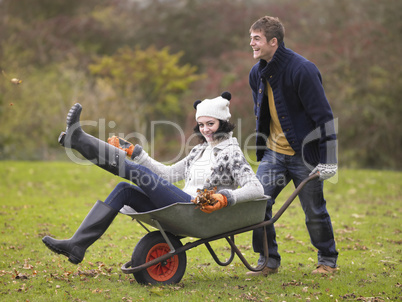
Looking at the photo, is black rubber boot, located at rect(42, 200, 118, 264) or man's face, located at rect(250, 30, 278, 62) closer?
black rubber boot, located at rect(42, 200, 118, 264)

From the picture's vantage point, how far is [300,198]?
387 centimetres

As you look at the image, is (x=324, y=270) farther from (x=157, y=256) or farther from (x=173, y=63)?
(x=173, y=63)

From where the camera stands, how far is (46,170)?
1087cm

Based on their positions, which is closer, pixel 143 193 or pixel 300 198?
pixel 143 193

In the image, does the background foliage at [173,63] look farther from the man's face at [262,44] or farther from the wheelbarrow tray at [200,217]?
the wheelbarrow tray at [200,217]

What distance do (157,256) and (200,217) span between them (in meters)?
0.50

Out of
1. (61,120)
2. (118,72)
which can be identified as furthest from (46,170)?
(118,72)

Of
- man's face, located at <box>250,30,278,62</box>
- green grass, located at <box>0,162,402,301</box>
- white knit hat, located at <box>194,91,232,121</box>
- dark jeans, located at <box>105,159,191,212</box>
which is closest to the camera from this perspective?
dark jeans, located at <box>105,159,191,212</box>

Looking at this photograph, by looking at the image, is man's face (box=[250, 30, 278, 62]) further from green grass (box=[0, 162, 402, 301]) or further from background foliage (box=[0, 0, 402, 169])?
background foliage (box=[0, 0, 402, 169])

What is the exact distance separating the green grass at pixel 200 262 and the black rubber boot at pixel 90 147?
0.90m

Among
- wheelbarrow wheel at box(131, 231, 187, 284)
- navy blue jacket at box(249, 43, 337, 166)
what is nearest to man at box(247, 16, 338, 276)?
navy blue jacket at box(249, 43, 337, 166)

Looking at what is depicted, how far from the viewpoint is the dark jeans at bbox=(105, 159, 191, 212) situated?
312 centimetres

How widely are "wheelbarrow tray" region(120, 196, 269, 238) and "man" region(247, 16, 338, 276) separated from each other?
47cm

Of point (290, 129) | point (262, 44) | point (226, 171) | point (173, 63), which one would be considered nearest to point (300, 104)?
point (290, 129)
